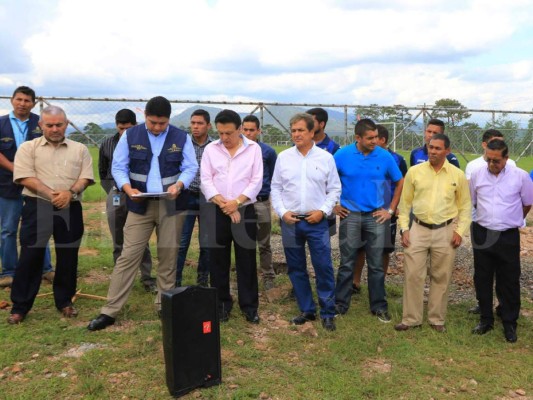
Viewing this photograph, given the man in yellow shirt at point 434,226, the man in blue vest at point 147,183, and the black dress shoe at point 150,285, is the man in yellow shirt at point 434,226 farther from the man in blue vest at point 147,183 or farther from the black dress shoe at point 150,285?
the black dress shoe at point 150,285

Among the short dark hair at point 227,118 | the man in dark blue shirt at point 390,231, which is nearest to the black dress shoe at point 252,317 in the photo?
the man in dark blue shirt at point 390,231

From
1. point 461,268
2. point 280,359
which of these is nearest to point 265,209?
point 280,359

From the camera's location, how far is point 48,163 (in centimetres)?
514

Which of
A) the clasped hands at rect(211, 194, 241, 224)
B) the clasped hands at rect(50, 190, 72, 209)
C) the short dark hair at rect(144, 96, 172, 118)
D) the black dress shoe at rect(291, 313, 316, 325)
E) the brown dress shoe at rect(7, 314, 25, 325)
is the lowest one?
the black dress shoe at rect(291, 313, 316, 325)

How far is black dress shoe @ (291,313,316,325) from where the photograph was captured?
17.4ft

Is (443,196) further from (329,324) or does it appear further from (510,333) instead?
(329,324)

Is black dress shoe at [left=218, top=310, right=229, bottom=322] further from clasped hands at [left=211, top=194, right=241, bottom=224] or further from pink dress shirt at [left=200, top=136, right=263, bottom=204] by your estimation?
pink dress shirt at [left=200, top=136, right=263, bottom=204]

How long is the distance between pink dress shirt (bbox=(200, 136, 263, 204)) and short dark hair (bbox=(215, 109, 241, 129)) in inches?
9.2

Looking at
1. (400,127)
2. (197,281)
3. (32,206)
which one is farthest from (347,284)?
(400,127)

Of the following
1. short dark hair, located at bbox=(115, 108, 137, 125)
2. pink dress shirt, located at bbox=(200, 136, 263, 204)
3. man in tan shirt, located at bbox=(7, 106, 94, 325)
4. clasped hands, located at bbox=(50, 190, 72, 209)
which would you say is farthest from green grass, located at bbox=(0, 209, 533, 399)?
short dark hair, located at bbox=(115, 108, 137, 125)

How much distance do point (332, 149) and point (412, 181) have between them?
1.24m

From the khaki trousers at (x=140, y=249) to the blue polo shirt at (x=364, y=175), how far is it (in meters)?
1.79

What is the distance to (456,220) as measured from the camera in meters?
5.48

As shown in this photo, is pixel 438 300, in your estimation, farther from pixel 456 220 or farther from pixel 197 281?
pixel 197 281
